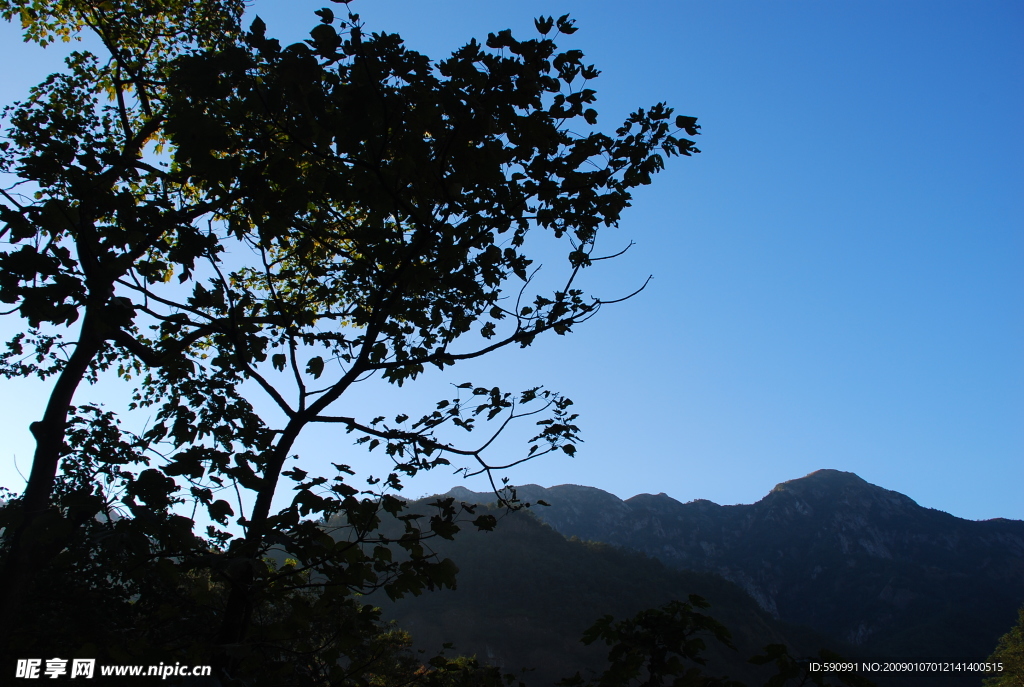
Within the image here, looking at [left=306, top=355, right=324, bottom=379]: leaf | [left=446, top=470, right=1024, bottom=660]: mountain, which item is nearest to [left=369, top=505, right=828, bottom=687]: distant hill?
[left=446, top=470, right=1024, bottom=660]: mountain

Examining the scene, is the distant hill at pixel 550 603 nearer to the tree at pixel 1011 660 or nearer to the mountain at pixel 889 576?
the mountain at pixel 889 576

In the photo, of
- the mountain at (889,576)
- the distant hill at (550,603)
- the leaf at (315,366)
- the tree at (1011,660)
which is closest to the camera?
the leaf at (315,366)

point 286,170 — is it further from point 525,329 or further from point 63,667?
point 63,667

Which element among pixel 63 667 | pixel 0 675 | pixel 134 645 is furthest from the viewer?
pixel 0 675

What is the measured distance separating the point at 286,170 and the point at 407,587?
2.76m

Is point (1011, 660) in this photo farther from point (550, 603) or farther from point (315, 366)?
point (550, 603)

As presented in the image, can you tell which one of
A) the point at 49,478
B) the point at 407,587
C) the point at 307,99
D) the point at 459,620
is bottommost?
the point at 459,620

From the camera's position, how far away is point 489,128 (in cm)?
432

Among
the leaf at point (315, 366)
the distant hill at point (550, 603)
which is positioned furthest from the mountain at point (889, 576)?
the leaf at point (315, 366)

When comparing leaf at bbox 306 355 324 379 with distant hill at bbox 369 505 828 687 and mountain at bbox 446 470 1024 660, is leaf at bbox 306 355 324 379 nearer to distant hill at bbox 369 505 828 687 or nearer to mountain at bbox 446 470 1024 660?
distant hill at bbox 369 505 828 687

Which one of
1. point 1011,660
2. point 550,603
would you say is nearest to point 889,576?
point 550,603

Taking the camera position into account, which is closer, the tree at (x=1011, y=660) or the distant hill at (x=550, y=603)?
the tree at (x=1011, y=660)

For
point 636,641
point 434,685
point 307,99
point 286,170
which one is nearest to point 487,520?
point 636,641

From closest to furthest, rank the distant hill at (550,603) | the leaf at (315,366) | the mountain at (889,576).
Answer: the leaf at (315,366), the distant hill at (550,603), the mountain at (889,576)
